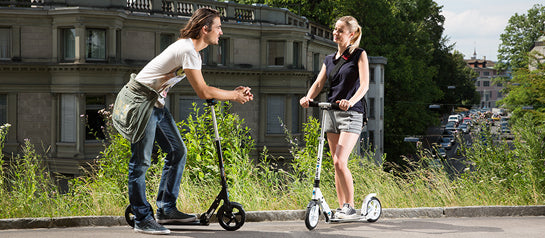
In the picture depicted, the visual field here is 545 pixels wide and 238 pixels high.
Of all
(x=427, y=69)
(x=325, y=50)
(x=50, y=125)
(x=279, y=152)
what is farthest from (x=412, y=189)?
(x=427, y=69)

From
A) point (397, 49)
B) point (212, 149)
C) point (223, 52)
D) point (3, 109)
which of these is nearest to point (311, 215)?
point (212, 149)

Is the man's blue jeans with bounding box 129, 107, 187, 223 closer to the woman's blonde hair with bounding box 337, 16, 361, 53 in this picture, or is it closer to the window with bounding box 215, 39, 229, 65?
the woman's blonde hair with bounding box 337, 16, 361, 53

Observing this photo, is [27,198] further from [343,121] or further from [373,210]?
[373,210]

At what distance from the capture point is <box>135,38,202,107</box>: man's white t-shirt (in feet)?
19.3

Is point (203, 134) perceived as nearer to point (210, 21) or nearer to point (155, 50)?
point (210, 21)

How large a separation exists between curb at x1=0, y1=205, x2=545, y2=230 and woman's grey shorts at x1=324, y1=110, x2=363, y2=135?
3.51ft

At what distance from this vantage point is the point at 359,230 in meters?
6.60

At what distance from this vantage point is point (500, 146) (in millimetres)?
9242

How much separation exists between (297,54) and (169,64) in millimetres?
36510

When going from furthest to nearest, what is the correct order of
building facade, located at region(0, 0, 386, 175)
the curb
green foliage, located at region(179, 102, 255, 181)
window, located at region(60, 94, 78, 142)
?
1. window, located at region(60, 94, 78, 142)
2. building facade, located at region(0, 0, 386, 175)
3. green foliage, located at region(179, 102, 255, 181)
4. the curb

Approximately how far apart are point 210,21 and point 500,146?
498 cm

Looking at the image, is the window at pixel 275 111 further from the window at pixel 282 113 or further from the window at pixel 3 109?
the window at pixel 3 109

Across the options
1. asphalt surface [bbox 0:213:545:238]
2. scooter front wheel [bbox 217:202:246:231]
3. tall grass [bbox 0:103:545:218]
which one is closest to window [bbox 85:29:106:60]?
tall grass [bbox 0:103:545:218]

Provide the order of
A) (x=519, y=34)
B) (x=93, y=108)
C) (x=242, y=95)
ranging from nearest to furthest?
(x=242, y=95), (x=93, y=108), (x=519, y=34)
